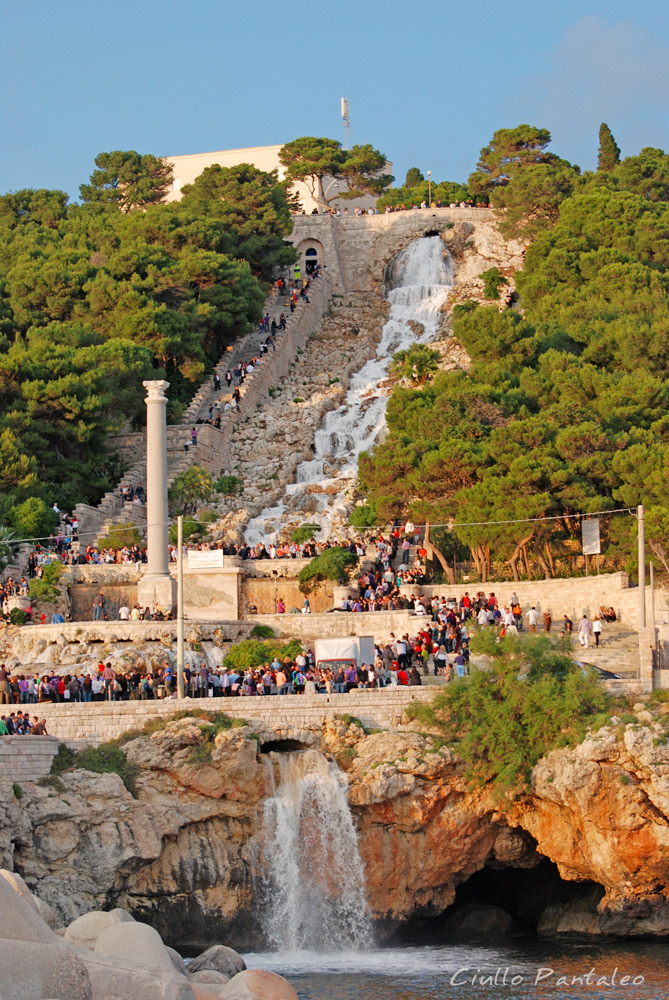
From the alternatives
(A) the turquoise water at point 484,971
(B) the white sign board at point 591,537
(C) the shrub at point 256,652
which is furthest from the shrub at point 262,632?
(A) the turquoise water at point 484,971

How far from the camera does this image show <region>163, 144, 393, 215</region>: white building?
96.1 metres

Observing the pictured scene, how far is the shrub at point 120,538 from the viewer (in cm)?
4925

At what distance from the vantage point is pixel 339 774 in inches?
1284

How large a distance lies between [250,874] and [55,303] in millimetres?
37767

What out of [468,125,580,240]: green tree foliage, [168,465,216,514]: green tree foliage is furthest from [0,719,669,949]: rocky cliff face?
[468,125,580,240]: green tree foliage

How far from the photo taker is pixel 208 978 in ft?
69.3

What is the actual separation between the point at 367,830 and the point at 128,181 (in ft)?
229

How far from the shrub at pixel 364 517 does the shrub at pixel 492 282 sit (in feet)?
89.4

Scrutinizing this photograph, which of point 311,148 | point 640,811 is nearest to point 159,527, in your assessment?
point 640,811

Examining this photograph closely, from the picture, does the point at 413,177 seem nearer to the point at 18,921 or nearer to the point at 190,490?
the point at 190,490


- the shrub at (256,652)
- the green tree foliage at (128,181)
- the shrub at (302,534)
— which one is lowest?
the shrub at (256,652)

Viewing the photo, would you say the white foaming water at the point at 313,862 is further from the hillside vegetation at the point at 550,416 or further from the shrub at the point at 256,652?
the hillside vegetation at the point at 550,416

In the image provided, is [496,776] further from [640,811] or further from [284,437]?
[284,437]

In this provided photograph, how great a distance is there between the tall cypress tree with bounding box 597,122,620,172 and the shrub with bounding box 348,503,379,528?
5198cm
